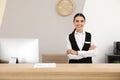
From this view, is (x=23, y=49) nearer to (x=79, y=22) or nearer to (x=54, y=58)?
(x=79, y=22)

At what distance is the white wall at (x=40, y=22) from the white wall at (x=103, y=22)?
28cm

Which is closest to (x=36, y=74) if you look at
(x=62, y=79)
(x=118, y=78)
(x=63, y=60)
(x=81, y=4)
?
(x=62, y=79)

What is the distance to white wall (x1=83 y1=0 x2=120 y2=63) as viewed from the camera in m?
4.98

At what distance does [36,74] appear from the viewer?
6.67ft

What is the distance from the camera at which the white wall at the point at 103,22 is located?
16.3ft

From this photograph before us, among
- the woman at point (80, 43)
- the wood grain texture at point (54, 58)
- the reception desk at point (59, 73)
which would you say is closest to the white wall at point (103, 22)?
the wood grain texture at point (54, 58)

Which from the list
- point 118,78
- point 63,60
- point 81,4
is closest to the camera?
point 118,78

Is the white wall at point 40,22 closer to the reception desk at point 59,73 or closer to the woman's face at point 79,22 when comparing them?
the woman's face at point 79,22

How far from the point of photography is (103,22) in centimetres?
500

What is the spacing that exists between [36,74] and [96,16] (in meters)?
3.26

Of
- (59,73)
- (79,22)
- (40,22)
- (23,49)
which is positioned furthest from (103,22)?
(59,73)

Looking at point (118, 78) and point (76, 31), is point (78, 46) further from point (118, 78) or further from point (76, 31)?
point (118, 78)

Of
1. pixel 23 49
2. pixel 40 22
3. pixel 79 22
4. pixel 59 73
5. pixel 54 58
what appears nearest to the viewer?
pixel 59 73

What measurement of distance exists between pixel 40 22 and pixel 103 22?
1.42m
